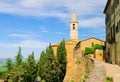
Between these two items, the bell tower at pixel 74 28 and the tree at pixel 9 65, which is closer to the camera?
the tree at pixel 9 65

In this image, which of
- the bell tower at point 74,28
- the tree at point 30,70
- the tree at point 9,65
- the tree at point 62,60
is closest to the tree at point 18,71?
the tree at point 30,70

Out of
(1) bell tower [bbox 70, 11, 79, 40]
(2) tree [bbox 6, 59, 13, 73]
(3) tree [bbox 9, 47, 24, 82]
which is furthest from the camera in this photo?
(1) bell tower [bbox 70, 11, 79, 40]

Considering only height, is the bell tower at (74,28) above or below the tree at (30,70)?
above

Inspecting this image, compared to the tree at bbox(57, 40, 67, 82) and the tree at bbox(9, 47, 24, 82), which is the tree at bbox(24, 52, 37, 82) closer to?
the tree at bbox(9, 47, 24, 82)

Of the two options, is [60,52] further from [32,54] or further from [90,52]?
[90,52]

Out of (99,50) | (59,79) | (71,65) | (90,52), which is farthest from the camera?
(59,79)

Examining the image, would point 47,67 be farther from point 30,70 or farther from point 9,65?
point 9,65

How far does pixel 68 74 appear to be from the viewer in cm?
4753

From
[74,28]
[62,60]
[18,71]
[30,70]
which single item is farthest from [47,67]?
[74,28]

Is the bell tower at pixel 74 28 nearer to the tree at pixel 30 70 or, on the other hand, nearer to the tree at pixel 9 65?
the tree at pixel 9 65

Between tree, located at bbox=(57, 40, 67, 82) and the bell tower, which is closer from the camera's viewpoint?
tree, located at bbox=(57, 40, 67, 82)

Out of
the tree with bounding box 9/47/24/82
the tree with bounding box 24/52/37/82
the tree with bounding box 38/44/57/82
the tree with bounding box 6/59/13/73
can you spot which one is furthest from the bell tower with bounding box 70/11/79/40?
the tree with bounding box 9/47/24/82

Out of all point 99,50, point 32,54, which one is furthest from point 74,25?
point 99,50

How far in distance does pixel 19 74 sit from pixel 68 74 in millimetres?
19101
